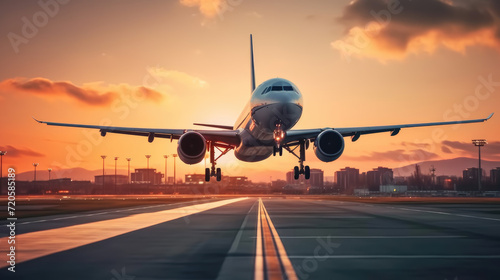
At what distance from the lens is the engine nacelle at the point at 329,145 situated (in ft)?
109

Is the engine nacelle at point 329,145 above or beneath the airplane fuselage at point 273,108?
beneath

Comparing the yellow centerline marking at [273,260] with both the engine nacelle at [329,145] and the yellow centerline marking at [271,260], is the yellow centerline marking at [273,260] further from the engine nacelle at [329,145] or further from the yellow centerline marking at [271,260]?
the engine nacelle at [329,145]

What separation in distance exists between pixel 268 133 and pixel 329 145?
14.0 ft

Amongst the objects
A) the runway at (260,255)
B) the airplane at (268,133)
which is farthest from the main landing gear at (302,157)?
the runway at (260,255)

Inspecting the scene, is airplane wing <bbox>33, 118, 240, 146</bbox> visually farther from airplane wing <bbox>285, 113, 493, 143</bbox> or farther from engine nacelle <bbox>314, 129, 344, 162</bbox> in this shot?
engine nacelle <bbox>314, 129, 344, 162</bbox>

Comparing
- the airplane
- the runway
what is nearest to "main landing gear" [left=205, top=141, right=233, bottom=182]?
the airplane

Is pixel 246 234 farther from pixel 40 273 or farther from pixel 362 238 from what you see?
pixel 40 273

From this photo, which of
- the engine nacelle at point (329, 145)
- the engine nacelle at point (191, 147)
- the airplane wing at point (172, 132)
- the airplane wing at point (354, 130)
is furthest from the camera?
the airplane wing at point (172, 132)

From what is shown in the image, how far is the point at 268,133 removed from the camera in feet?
107

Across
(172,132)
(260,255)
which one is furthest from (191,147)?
(260,255)

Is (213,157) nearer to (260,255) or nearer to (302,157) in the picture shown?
(302,157)

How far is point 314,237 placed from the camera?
18.3m

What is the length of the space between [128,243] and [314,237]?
6.55 meters

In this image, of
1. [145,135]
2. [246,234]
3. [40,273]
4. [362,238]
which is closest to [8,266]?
[40,273]
